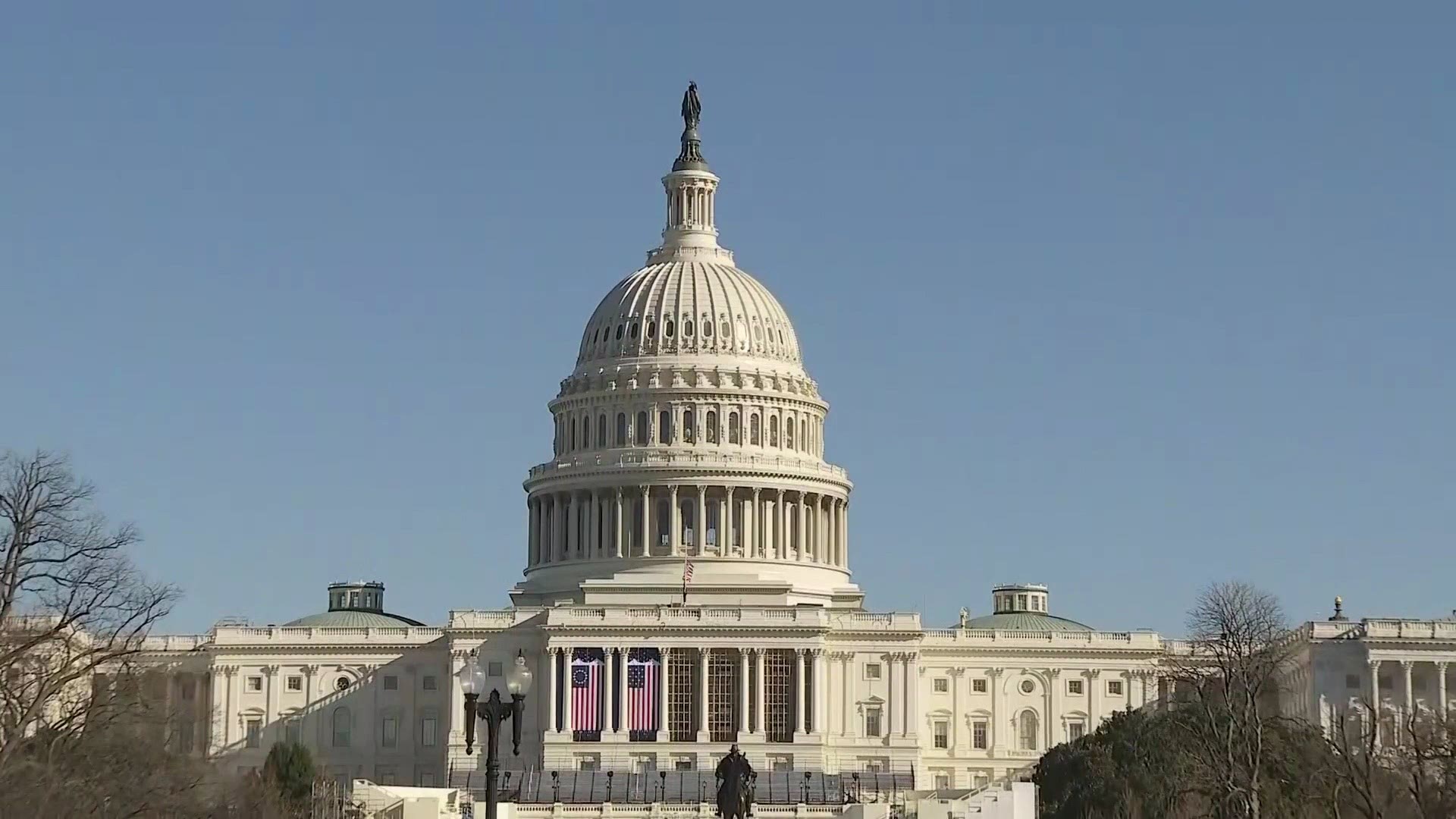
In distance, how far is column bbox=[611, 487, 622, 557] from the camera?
196125 millimetres

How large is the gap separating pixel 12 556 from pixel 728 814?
2263 centimetres

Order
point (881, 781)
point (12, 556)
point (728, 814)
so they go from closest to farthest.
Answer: point (728, 814)
point (12, 556)
point (881, 781)

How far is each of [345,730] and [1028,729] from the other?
134 feet

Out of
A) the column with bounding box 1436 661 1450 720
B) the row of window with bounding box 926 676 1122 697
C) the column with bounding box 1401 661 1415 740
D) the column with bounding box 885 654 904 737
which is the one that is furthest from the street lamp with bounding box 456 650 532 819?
the row of window with bounding box 926 676 1122 697

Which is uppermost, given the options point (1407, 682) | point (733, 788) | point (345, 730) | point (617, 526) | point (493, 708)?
point (617, 526)

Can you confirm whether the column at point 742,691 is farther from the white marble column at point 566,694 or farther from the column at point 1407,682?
the column at point 1407,682

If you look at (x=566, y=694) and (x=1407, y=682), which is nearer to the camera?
(x=1407, y=682)

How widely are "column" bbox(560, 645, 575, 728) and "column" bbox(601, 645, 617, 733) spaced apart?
6.28ft

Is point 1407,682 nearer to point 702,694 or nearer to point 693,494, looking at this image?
point 702,694

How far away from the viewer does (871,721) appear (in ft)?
599

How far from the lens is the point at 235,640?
19150 centimetres

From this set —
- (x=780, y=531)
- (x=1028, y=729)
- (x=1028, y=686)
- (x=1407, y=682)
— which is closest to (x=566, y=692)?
(x=780, y=531)

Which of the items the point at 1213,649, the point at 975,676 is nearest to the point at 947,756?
the point at 975,676

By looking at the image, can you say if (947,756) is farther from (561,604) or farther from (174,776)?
(174,776)
